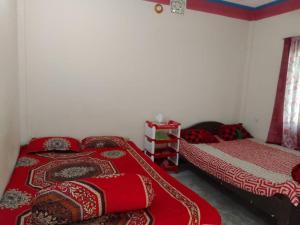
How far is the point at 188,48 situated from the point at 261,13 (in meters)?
1.46

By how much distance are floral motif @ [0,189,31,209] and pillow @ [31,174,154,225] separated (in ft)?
1.10

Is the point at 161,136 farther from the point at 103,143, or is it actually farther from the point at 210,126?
the point at 210,126

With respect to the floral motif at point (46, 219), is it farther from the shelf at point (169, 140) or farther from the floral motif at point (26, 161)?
the shelf at point (169, 140)

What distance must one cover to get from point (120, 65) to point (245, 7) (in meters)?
2.43

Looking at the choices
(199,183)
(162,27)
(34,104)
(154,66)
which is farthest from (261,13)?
(34,104)

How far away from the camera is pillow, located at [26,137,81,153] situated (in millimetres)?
2502

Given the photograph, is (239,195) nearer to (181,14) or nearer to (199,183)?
(199,183)

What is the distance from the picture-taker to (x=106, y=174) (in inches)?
76.9

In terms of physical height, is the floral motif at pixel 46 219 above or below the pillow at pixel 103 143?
above

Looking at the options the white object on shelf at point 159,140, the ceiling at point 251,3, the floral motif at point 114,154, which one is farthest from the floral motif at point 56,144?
the ceiling at point 251,3

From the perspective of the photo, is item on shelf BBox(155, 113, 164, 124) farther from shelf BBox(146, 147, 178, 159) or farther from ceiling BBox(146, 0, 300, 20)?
ceiling BBox(146, 0, 300, 20)

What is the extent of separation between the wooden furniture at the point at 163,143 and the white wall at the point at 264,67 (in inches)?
61.2

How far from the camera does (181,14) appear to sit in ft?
11.1

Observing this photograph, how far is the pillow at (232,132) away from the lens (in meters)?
3.71
